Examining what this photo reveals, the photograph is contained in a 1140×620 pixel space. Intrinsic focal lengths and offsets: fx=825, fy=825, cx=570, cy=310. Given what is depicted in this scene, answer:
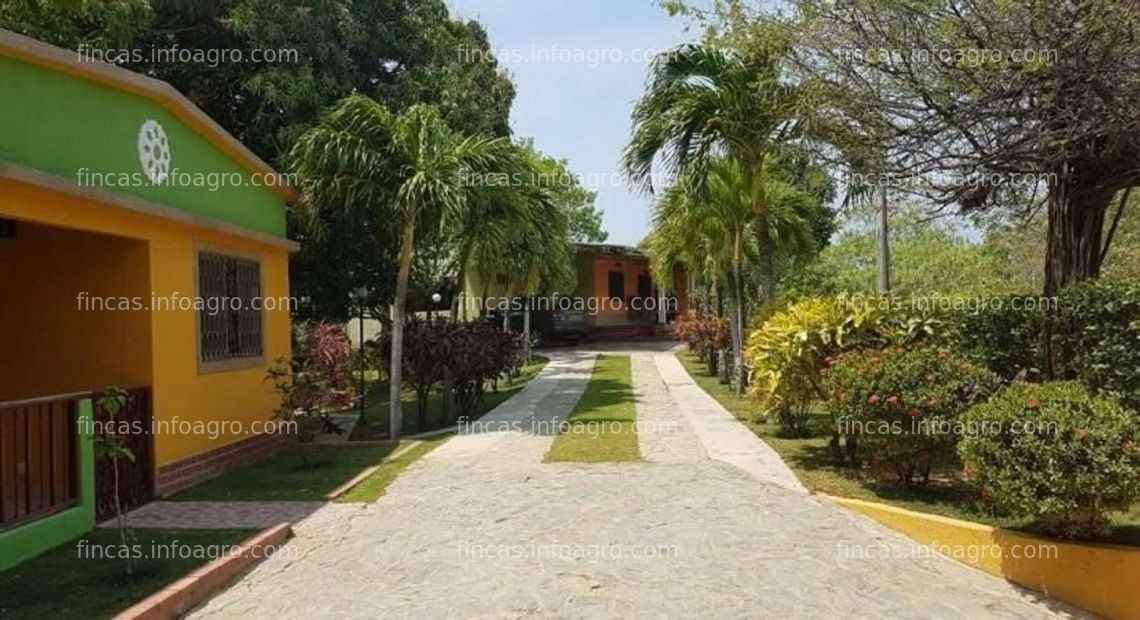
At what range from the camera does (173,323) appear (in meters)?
8.52

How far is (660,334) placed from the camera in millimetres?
34219

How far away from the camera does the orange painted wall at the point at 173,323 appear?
Result: 265 inches

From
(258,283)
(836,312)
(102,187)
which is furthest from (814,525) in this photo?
(258,283)

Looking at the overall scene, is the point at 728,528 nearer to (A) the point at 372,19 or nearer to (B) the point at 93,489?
(B) the point at 93,489

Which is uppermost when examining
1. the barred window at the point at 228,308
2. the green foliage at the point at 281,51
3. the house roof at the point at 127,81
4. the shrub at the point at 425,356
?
the green foliage at the point at 281,51

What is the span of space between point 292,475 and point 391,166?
463cm

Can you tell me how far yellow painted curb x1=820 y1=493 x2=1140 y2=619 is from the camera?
553 cm

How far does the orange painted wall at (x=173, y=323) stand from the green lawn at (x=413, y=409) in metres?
2.96

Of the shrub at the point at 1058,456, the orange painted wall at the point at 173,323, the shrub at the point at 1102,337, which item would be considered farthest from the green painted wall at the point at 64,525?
the shrub at the point at 1102,337

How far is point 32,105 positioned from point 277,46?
855cm

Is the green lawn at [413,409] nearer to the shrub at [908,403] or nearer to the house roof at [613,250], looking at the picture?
the shrub at [908,403]

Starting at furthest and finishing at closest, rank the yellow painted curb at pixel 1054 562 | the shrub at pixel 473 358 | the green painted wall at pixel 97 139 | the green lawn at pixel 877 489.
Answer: the shrub at pixel 473 358
the green lawn at pixel 877 489
the green painted wall at pixel 97 139
the yellow painted curb at pixel 1054 562

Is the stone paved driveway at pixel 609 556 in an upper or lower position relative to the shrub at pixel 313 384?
lower

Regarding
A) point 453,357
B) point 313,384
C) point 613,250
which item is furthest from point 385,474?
point 613,250
